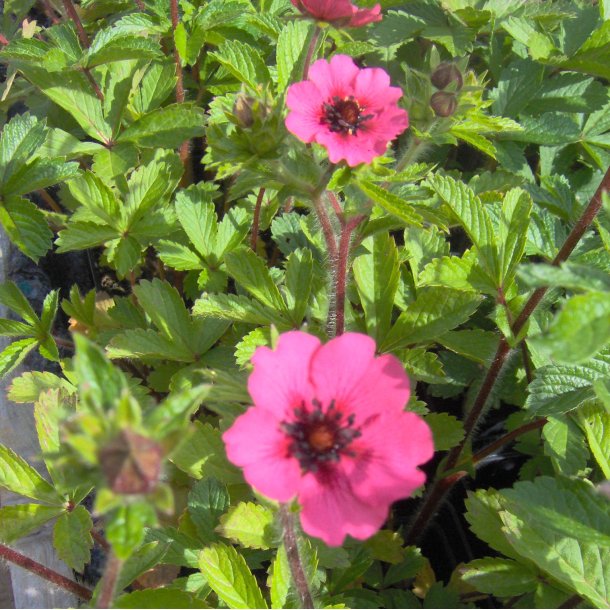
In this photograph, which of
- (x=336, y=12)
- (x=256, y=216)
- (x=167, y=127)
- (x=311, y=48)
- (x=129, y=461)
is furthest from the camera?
(x=256, y=216)

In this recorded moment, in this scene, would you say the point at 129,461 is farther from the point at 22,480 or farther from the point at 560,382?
the point at 560,382

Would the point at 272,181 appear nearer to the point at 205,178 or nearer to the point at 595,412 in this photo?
the point at 595,412

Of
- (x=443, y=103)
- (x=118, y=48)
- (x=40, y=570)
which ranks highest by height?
(x=118, y=48)

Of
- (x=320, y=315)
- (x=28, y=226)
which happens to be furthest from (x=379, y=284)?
(x=28, y=226)

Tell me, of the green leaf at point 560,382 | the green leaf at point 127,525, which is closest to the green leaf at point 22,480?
the green leaf at point 127,525

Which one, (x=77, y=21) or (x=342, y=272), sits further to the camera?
(x=77, y=21)

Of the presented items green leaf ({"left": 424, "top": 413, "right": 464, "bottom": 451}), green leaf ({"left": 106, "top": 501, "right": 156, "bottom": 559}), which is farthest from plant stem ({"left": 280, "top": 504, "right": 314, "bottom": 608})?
green leaf ({"left": 424, "top": 413, "right": 464, "bottom": 451})

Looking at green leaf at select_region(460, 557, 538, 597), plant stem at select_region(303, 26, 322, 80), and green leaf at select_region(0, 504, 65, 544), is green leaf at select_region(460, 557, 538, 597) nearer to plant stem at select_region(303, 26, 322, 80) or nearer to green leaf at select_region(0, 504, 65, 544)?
green leaf at select_region(0, 504, 65, 544)

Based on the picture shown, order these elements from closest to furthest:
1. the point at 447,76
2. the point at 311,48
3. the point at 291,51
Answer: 1. the point at 447,76
2. the point at 311,48
3. the point at 291,51
